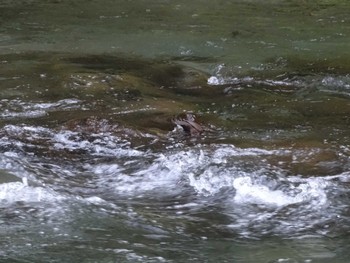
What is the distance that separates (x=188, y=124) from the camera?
523cm

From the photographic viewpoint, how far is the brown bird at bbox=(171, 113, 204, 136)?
5172 mm

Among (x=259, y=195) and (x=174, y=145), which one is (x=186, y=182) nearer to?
(x=259, y=195)

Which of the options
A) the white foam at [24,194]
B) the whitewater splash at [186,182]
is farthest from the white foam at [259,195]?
the white foam at [24,194]

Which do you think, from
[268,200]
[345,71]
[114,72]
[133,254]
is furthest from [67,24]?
[133,254]

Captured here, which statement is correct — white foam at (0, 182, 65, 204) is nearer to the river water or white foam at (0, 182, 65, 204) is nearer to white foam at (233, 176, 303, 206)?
the river water

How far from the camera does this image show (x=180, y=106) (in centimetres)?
575

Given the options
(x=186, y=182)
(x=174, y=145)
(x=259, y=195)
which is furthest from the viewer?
(x=174, y=145)

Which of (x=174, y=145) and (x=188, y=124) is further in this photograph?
(x=188, y=124)

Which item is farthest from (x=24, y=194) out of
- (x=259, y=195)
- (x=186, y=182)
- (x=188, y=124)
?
(x=188, y=124)

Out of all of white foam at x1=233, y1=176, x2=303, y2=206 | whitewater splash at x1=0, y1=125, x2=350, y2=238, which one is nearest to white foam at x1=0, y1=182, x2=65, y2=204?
whitewater splash at x1=0, y1=125, x2=350, y2=238

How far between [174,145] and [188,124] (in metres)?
0.39

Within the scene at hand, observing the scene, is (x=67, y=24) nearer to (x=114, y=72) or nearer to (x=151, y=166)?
(x=114, y=72)

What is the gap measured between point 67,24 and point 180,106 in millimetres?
4834

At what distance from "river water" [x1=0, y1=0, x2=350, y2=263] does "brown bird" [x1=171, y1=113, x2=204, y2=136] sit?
0.05m
